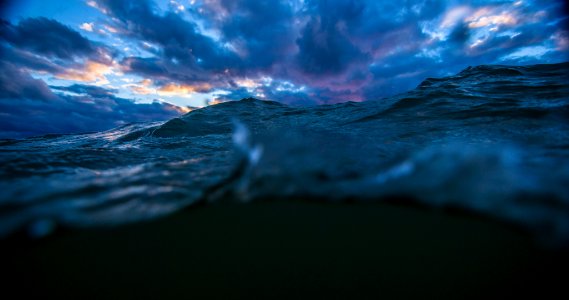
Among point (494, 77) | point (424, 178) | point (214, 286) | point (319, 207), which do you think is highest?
point (494, 77)

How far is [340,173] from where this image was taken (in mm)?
3844

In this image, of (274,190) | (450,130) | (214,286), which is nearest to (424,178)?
(274,190)

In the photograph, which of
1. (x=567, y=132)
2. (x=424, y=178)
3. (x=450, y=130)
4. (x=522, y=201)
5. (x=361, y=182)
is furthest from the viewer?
(x=450, y=130)

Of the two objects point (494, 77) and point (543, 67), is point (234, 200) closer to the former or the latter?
point (494, 77)

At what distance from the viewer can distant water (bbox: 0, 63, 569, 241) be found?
2.92 m

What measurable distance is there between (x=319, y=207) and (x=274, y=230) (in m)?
0.87

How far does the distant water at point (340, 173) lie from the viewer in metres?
2.92

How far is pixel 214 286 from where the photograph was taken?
313 centimetres

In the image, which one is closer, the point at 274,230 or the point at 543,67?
the point at 274,230

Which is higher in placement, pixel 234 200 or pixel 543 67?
pixel 543 67

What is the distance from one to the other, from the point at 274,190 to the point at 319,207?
0.75m

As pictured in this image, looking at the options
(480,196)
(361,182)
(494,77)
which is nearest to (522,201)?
(480,196)

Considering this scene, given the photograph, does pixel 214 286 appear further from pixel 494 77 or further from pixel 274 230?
pixel 494 77

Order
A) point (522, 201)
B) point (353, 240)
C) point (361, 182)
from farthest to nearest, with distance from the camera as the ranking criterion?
point (353, 240) → point (361, 182) → point (522, 201)
